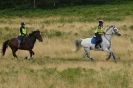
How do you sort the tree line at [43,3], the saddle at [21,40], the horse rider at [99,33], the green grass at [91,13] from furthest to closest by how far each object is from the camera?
1. the tree line at [43,3]
2. the green grass at [91,13]
3. the saddle at [21,40]
4. the horse rider at [99,33]

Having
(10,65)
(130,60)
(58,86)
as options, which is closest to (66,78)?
(58,86)

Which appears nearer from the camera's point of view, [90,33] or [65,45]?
[65,45]

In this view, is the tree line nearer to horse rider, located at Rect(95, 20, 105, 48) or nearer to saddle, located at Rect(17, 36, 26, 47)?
saddle, located at Rect(17, 36, 26, 47)

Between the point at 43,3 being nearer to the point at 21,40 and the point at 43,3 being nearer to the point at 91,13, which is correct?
the point at 91,13

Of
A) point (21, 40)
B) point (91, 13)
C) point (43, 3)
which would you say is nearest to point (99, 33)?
point (21, 40)

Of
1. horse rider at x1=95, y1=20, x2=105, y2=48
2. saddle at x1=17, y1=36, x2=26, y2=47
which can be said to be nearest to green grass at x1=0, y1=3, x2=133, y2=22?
saddle at x1=17, y1=36, x2=26, y2=47

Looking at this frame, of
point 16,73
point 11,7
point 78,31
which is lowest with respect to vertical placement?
point 11,7

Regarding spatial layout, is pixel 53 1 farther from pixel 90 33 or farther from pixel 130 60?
pixel 130 60

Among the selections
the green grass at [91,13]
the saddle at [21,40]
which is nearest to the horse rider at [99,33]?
the saddle at [21,40]

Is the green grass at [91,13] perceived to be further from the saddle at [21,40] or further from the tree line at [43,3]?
the saddle at [21,40]

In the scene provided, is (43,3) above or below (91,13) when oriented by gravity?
below

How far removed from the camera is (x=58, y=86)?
1584cm

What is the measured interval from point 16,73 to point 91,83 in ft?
12.3

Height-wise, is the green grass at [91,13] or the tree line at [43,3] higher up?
the green grass at [91,13]
